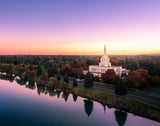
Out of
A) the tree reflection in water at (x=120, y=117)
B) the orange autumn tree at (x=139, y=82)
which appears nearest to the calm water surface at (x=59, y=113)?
the tree reflection in water at (x=120, y=117)

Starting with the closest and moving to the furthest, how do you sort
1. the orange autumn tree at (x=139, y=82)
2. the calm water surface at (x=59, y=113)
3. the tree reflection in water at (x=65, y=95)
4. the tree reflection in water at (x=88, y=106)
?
1. the calm water surface at (x=59, y=113)
2. the tree reflection in water at (x=88, y=106)
3. the orange autumn tree at (x=139, y=82)
4. the tree reflection in water at (x=65, y=95)

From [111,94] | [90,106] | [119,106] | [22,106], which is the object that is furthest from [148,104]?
[22,106]

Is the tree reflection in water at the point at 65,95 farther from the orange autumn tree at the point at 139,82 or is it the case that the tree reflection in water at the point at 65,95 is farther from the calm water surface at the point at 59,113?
the orange autumn tree at the point at 139,82

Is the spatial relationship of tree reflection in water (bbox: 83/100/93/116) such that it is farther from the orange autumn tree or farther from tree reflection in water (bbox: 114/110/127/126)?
the orange autumn tree

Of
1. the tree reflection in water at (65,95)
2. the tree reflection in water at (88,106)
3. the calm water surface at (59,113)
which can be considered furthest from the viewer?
the tree reflection in water at (65,95)

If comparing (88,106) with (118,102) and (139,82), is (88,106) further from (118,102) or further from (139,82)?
(139,82)

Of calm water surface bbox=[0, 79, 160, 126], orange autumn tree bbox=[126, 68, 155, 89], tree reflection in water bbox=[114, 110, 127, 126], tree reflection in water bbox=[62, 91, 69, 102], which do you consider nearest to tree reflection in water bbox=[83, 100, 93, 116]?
calm water surface bbox=[0, 79, 160, 126]

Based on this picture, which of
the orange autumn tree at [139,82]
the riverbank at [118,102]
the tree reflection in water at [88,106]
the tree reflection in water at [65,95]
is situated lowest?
the tree reflection in water at [88,106]
